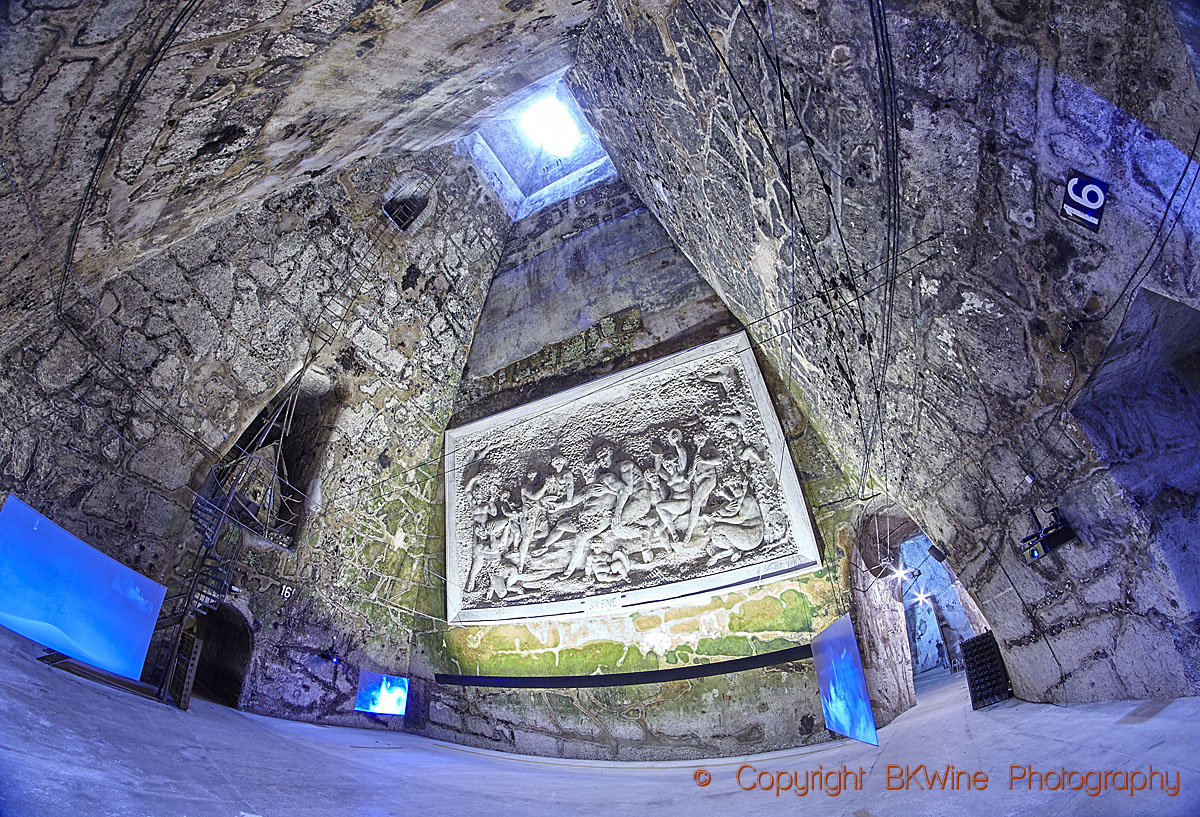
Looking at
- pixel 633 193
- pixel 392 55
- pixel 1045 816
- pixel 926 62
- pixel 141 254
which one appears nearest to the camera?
pixel 1045 816

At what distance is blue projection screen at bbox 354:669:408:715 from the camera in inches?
224

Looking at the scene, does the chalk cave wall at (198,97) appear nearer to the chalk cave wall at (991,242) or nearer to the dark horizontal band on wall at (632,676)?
the chalk cave wall at (991,242)

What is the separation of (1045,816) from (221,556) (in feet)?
18.0

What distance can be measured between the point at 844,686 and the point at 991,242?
85.6 inches

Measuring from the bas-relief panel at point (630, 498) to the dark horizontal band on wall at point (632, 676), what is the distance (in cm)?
54

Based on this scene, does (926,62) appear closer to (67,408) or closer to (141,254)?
(141,254)

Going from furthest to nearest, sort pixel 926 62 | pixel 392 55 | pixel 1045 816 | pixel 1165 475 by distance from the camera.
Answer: pixel 392 55
pixel 1165 475
pixel 926 62
pixel 1045 816

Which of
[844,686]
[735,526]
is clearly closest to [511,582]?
[735,526]

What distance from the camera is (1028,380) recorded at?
2457 mm

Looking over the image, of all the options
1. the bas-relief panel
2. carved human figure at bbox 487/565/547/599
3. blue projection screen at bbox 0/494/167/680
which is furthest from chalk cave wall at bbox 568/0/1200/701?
blue projection screen at bbox 0/494/167/680

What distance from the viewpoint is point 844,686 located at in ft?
10.3

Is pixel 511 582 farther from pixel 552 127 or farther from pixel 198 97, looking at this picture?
pixel 552 127

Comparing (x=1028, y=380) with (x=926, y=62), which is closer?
(x=926, y=62)

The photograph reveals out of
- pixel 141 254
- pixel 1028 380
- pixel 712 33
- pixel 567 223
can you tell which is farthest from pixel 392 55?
pixel 567 223
